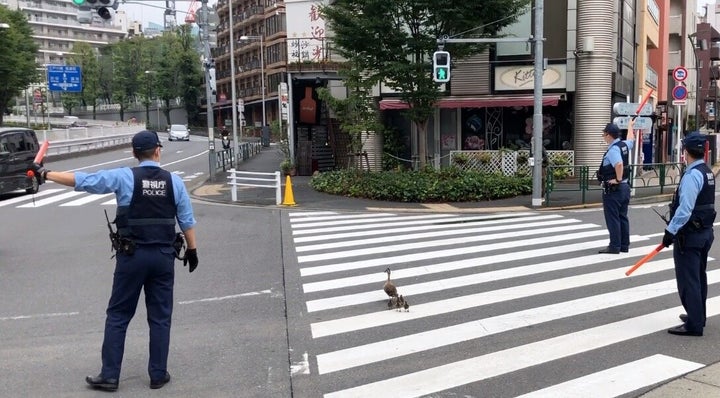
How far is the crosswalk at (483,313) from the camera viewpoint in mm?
5172

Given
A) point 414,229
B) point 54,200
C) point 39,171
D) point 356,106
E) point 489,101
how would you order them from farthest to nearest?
point 489,101, point 54,200, point 356,106, point 414,229, point 39,171

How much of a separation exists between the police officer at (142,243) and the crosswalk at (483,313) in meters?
1.35

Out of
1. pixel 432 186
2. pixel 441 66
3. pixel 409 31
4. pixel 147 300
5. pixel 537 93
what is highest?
pixel 409 31

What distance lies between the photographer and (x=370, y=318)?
6883 millimetres

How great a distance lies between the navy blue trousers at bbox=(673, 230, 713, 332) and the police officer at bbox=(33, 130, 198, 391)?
4467 millimetres

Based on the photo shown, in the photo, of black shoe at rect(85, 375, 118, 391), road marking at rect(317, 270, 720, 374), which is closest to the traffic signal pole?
road marking at rect(317, 270, 720, 374)

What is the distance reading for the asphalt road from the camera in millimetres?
5184

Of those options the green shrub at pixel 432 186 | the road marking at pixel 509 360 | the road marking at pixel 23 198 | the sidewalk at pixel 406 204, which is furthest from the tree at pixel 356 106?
the road marking at pixel 509 360

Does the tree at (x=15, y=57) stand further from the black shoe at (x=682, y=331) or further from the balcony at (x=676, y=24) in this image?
the balcony at (x=676, y=24)

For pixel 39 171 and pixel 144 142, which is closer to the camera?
pixel 39 171

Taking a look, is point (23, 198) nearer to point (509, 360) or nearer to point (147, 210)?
point (147, 210)

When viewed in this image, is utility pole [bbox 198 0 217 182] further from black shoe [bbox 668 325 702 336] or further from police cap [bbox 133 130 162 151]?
black shoe [bbox 668 325 702 336]

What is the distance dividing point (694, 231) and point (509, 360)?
6.97 ft

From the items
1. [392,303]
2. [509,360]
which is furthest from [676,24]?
[509,360]
